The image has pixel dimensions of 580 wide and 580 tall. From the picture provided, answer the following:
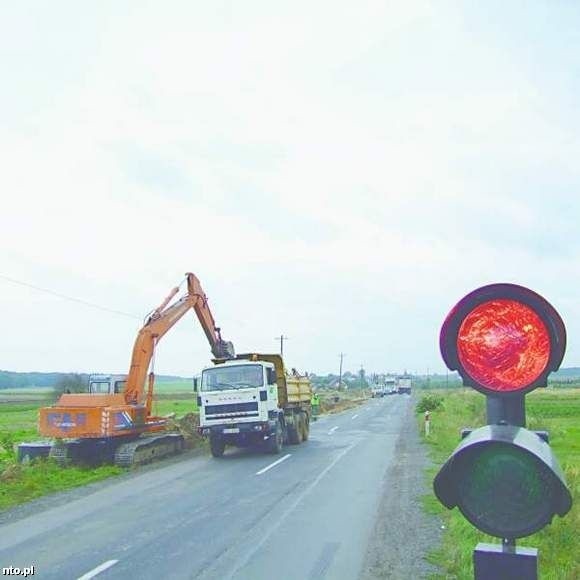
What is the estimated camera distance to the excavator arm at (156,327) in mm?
21531

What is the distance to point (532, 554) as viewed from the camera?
2.01 metres

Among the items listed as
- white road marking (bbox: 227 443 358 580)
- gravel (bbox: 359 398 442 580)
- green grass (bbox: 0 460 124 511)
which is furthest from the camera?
green grass (bbox: 0 460 124 511)

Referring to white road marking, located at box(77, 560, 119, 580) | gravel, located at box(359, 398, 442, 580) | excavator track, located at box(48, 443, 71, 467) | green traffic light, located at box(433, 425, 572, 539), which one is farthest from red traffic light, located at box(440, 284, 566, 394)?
excavator track, located at box(48, 443, 71, 467)

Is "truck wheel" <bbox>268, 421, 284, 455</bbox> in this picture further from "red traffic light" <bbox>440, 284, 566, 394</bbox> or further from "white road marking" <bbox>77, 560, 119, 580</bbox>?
"red traffic light" <bbox>440, 284, 566, 394</bbox>

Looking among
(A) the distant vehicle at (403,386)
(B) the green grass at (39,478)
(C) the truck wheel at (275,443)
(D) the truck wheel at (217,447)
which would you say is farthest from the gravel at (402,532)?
(A) the distant vehicle at (403,386)

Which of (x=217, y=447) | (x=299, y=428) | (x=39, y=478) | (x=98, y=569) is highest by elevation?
(x=299, y=428)

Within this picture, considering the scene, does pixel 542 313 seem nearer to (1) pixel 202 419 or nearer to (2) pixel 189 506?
(2) pixel 189 506

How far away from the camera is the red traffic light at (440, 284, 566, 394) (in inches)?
86.4

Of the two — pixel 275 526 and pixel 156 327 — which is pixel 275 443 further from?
pixel 275 526

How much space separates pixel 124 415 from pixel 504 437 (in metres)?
19.4

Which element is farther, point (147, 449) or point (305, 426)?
point (305, 426)

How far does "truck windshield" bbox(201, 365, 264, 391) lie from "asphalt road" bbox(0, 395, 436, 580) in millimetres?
3803

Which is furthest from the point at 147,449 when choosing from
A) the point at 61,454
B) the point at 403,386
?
the point at 403,386

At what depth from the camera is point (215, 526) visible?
11.1 meters
